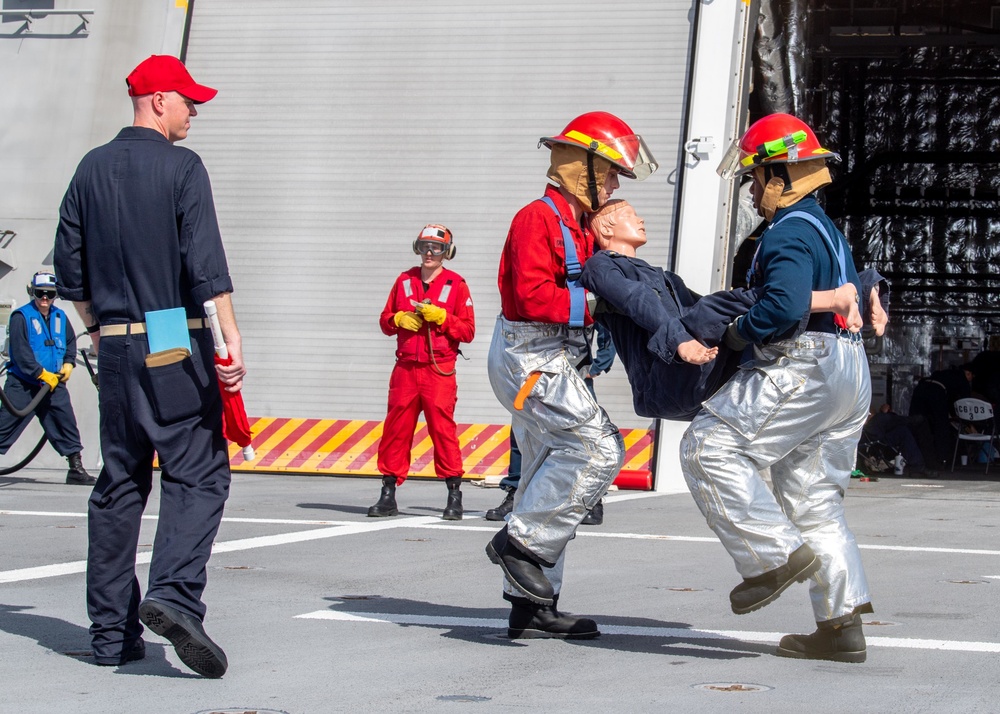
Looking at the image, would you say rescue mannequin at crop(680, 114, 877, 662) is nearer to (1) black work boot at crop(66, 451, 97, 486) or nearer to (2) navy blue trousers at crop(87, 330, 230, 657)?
(2) navy blue trousers at crop(87, 330, 230, 657)

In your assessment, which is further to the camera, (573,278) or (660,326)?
(573,278)

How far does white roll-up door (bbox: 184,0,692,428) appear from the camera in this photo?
1288cm

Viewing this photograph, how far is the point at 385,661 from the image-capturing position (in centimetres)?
423

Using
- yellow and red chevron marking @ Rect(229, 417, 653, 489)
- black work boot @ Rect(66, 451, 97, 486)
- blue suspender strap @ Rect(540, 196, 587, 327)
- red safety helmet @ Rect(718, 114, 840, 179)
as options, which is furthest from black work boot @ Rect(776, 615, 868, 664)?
black work boot @ Rect(66, 451, 97, 486)

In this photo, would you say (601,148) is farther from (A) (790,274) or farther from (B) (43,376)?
(B) (43,376)

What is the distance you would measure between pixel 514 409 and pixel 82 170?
1649 mm

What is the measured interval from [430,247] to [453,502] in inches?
69.0

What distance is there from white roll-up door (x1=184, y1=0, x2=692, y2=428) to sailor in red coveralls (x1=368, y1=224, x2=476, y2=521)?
3.42m

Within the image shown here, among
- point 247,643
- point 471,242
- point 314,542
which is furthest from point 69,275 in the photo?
point 471,242

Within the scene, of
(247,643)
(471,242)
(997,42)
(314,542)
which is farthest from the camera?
(997,42)

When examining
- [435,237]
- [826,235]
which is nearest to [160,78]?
[826,235]

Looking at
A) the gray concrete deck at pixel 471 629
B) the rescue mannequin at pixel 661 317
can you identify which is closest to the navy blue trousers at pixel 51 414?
the gray concrete deck at pixel 471 629

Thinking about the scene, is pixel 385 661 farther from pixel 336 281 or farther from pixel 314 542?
pixel 336 281

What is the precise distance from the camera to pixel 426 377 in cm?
907
